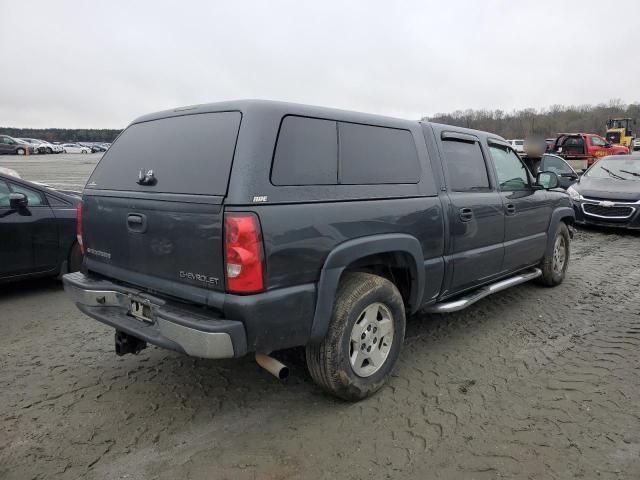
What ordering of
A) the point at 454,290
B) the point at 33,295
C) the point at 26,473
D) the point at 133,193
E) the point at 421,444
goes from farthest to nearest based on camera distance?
the point at 33,295, the point at 454,290, the point at 133,193, the point at 421,444, the point at 26,473

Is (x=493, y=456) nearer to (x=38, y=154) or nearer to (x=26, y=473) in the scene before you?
(x=26, y=473)

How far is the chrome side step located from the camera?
382 cm

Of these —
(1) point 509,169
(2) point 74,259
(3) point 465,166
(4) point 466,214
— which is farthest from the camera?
(2) point 74,259

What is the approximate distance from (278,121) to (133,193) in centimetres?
106

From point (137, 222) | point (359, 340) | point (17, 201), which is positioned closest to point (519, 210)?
point (359, 340)

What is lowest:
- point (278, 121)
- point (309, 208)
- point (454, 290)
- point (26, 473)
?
point (26, 473)

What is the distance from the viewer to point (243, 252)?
8.13 ft

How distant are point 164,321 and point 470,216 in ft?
8.41

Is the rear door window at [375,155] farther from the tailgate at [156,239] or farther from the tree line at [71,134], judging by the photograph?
the tree line at [71,134]

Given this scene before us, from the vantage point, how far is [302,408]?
3.11 meters

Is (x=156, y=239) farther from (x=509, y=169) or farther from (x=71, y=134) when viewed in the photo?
(x=71, y=134)

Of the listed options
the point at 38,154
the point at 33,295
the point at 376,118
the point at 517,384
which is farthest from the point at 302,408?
the point at 38,154

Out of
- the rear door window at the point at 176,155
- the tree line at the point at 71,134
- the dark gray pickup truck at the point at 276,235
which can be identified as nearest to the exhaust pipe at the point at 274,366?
the dark gray pickup truck at the point at 276,235

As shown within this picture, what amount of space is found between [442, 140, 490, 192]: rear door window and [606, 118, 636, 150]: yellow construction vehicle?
31.5 meters
